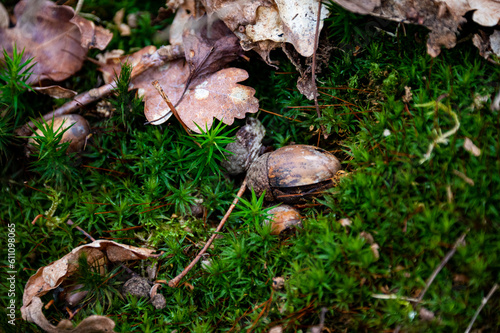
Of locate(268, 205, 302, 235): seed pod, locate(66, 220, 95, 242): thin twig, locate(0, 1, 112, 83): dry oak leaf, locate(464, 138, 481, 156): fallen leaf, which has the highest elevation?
locate(0, 1, 112, 83): dry oak leaf

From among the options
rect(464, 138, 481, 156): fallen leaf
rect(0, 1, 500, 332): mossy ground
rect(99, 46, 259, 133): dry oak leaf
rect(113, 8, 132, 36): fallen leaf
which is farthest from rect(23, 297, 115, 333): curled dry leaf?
rect(464, 138, 481, 156): fallen leaf

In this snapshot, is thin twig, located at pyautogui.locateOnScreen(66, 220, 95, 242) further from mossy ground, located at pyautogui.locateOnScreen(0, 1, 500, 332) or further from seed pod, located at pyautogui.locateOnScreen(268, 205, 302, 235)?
seed pod, located at pyautogui.locateOnScreen(268, 205, 302, 235)

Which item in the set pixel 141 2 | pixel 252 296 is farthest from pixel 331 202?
pixel 141 2

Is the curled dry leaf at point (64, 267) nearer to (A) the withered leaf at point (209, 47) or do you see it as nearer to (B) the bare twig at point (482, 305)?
(A) the withered leaf at point (209, 47)

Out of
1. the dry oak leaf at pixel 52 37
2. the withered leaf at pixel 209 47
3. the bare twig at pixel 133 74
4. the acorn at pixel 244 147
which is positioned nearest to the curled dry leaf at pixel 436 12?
the withered leaf at pixel 209 47

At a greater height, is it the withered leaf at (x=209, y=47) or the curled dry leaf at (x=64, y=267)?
the withered leaf at (x=209, y=47)

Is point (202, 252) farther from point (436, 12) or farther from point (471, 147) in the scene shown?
point (436, 12)

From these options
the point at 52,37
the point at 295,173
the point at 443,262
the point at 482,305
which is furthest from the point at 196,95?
the point at 482,305
